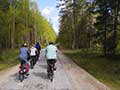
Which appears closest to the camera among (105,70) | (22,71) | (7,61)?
(22,71)

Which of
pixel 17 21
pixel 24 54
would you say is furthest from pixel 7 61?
Answer: pixel 17 21

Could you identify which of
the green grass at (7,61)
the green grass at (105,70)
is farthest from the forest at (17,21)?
the green grass at (105,70)

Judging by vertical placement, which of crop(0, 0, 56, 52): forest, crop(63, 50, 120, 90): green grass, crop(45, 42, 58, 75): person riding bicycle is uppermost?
crop(0, 0, 56, 52): forest

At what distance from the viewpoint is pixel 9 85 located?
17.4 meters

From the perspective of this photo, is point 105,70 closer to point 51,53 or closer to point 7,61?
point 51,53

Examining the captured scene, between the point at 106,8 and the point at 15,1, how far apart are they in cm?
3859

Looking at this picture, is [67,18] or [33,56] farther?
[67,18]

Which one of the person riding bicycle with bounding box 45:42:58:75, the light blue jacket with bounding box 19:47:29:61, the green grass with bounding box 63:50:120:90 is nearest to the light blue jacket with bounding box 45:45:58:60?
the person riding bicycle with bounding box 45:42:58:75

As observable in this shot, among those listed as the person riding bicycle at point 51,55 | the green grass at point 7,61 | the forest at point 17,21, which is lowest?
the green grass at point 7,61

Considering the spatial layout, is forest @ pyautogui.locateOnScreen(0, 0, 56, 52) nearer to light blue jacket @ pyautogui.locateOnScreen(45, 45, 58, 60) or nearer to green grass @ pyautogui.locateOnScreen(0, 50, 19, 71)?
green grass @ pyautogui.locateOnScreen(0, 50, 19, 71)

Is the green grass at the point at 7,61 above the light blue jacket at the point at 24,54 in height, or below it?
below

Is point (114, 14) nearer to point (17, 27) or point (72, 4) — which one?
point (72, 4)

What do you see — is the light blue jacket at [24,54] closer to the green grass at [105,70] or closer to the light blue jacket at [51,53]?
the light blue jacket at [51,53]

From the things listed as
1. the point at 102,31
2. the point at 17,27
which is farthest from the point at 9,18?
the point at 102,31
